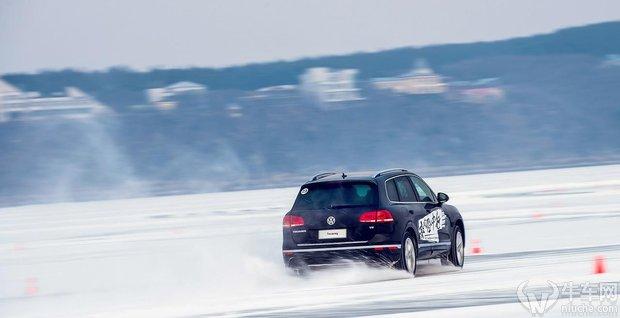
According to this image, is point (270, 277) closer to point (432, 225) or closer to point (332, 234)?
point (332, 234)

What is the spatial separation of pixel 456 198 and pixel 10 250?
911 inches

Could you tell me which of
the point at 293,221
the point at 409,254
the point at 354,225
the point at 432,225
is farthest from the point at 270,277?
the point at 432,225

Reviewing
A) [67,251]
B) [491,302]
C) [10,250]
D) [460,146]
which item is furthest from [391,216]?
[460,146]

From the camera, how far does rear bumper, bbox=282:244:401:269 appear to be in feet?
47.8

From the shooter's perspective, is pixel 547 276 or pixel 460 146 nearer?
pixel 547 276

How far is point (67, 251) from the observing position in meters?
28.0

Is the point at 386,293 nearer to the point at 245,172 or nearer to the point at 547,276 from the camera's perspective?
the point at 547,276

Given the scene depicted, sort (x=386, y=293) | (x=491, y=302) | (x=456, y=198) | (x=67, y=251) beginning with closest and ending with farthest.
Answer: (x=491, y=302) < (x=386, y=293) < (x=67, y=251) < (x=456, y=198)

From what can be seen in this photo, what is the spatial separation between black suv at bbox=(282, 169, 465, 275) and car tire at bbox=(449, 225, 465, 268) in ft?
3.37

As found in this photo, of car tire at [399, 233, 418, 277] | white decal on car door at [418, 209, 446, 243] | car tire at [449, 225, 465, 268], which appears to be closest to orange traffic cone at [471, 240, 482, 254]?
car tire at [449, 225, 465, 268]

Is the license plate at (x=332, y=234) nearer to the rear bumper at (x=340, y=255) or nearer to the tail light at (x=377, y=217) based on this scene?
the rear bumper at (x=340, y=255)

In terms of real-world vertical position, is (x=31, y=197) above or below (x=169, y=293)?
below
